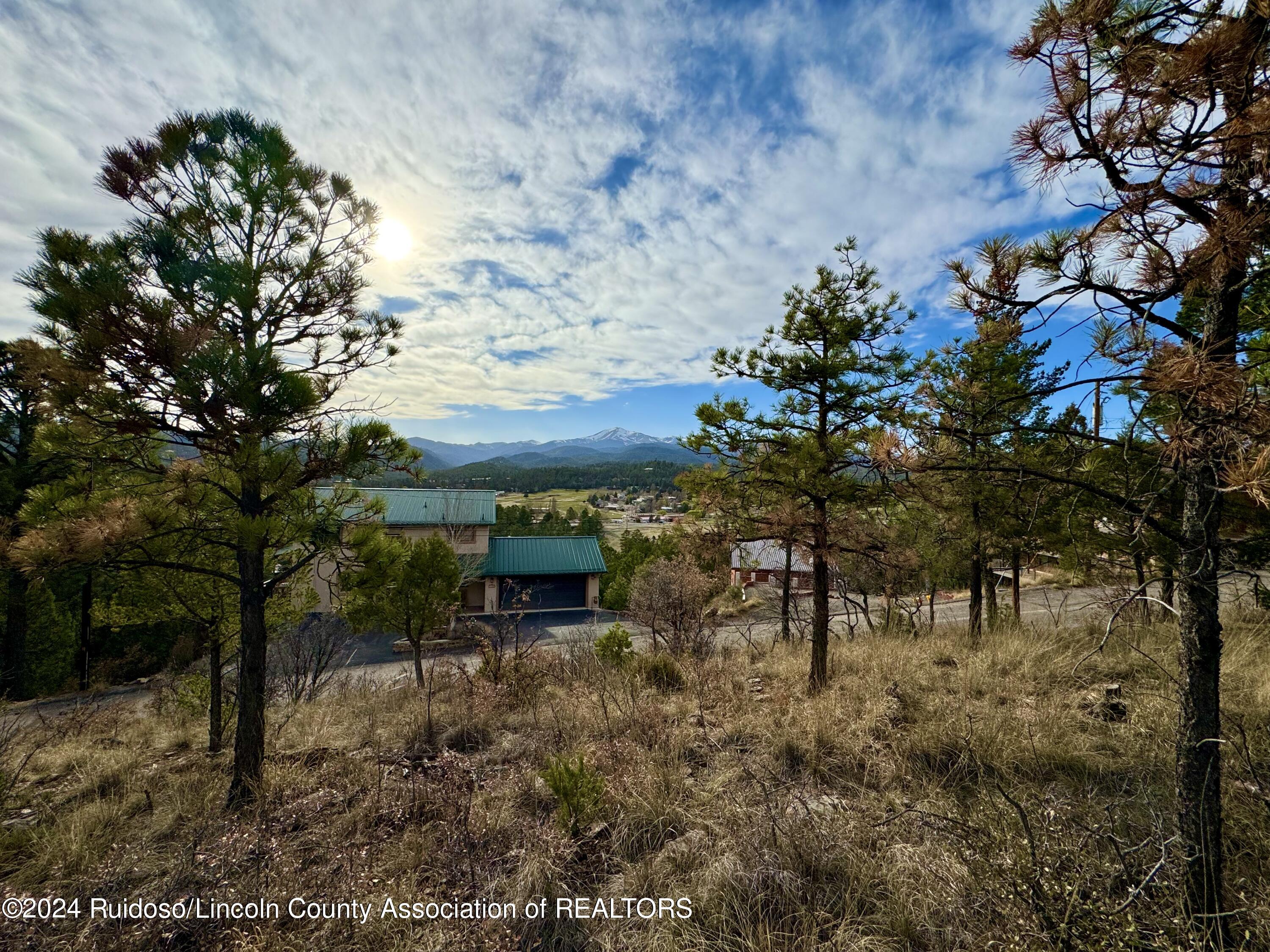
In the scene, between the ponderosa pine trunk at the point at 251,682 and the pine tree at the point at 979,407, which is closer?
the pine tree at the point at 979,407

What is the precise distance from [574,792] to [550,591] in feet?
80.2

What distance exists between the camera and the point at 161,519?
11.9 feet

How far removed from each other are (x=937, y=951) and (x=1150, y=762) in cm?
318

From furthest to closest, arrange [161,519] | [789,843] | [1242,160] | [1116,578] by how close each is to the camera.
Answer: [1116,578] → [161,519] → [789,843] → [1242,160]

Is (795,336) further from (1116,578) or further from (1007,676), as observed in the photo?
(1116,578)

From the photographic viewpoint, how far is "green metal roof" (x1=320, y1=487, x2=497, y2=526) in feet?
81.0

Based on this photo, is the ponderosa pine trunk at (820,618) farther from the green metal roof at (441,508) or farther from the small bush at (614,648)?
the green metal roof at (441,508)

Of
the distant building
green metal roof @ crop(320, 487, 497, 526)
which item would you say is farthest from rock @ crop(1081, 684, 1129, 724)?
green metal roof @ crop(320, 487, 497, 526)

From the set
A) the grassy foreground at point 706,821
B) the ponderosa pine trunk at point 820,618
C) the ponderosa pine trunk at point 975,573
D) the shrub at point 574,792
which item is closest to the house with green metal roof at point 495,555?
the grassy foreground at point 706,821

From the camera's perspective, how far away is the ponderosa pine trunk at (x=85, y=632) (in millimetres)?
14273

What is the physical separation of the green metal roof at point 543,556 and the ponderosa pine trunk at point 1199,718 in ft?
81.9

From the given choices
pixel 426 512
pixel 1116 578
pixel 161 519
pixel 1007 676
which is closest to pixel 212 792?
pixel 161 519

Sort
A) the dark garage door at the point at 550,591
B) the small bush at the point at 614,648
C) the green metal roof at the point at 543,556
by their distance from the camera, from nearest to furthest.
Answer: the small bush at the point at 614,648 → the dark garage door at the point at 550,591 → the green metal roof at the point at 543,556

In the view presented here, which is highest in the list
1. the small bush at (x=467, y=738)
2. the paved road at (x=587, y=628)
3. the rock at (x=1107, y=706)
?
the rock at (x=1107, y=706)
